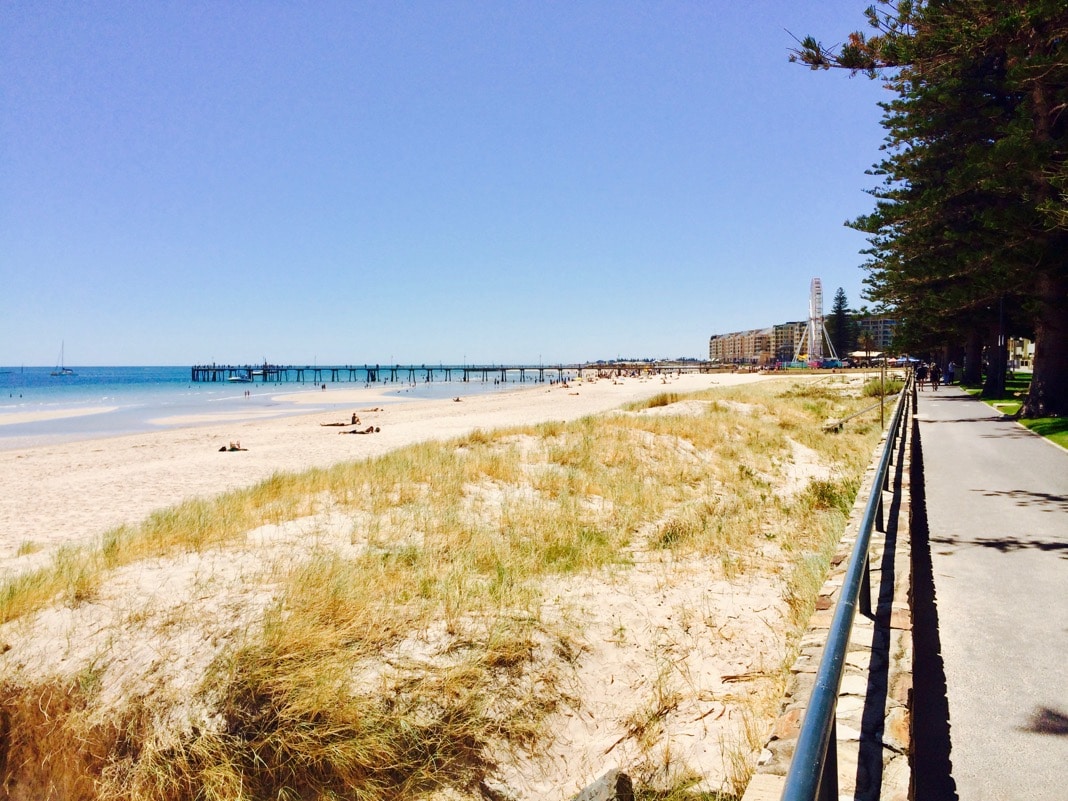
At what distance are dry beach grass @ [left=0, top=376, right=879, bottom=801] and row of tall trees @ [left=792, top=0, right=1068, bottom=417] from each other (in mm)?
7523

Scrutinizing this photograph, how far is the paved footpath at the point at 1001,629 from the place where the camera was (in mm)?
2936

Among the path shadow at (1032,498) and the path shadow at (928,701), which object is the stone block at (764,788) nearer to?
the path shadow at (928,701)

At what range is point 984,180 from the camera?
15.2 meters

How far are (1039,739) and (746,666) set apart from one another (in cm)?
179

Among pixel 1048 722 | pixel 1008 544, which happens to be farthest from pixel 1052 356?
pixel 1048 722

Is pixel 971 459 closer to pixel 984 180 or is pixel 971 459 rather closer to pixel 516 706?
pixel 984 180

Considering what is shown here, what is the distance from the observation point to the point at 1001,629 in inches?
173

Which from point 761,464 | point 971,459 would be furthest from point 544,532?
point 971,459

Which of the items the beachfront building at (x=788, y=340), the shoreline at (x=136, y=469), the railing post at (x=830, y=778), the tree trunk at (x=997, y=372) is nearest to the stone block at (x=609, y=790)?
the railing post at (x=830, y=778)

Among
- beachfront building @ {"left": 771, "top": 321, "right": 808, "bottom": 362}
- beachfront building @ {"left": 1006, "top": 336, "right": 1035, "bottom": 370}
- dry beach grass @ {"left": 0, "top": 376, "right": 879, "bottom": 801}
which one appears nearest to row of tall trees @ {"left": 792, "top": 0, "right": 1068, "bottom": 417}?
dry beach grass @ {"left": 0, "top": 376, "right": 879, "bottom": 801}

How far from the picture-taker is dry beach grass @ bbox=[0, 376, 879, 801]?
3.72m

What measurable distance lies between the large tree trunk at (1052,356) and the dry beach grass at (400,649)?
41.2ft

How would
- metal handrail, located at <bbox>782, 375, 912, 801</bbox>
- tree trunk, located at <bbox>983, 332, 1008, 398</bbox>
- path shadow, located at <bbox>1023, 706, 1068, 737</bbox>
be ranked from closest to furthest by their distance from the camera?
1. metal handrail, located at <bbox>782, 375, 912, 801</bbox>
2. path shadow, located at <bbox>1023, 706, 1068, 737</bbox>
3. tree trunk, located at <bbox>983, 332, 1008, 398</bbox>

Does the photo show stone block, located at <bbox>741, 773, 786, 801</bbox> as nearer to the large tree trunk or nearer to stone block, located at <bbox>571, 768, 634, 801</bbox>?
stone block, located at <bbox>571, 768, 634, 801</bbox>
